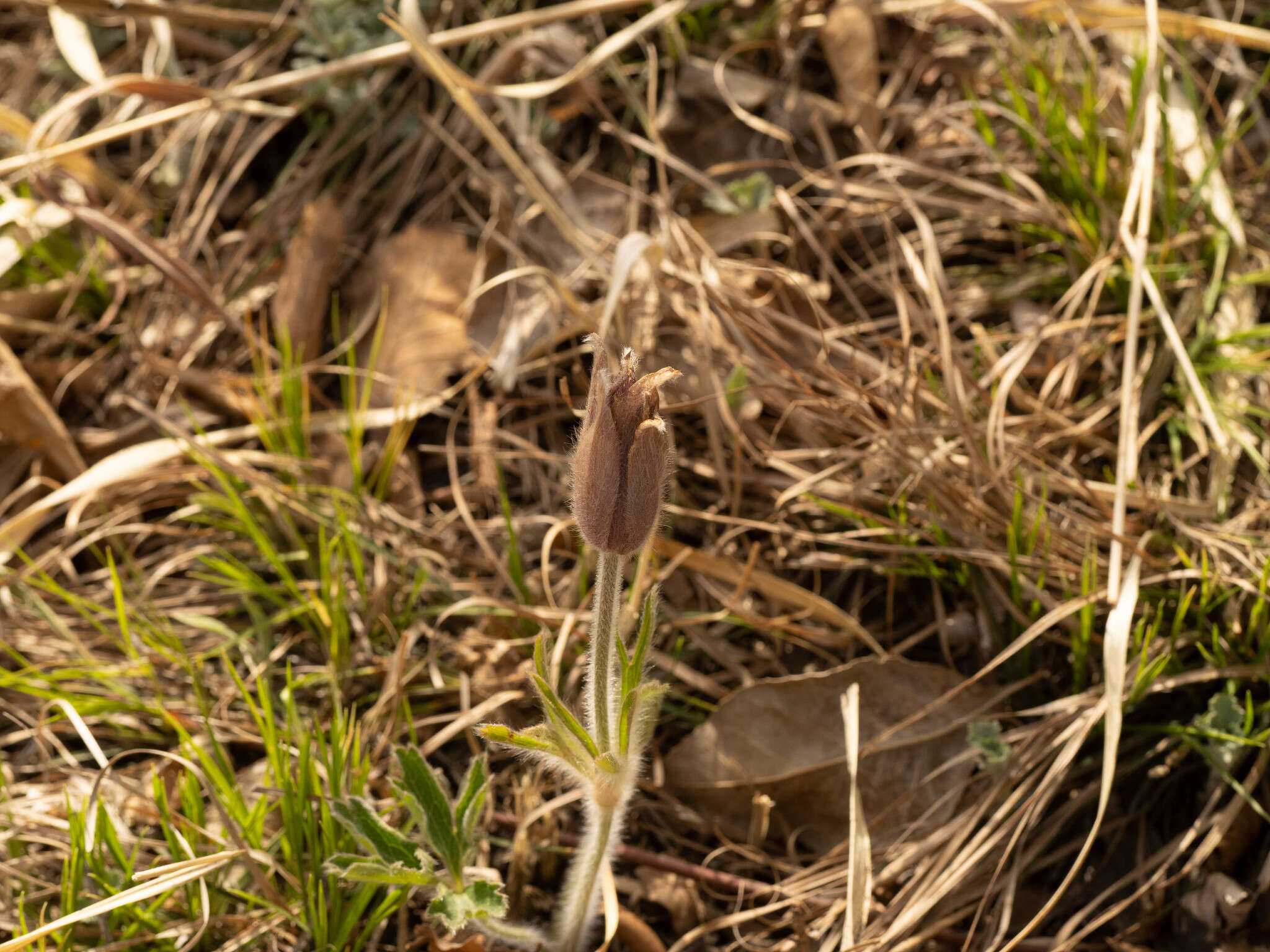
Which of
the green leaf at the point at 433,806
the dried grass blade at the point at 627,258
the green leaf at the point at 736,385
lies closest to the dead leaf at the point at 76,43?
the dried grass blade at the point at 627,258

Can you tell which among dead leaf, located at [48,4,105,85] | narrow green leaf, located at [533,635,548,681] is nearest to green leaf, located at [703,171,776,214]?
narrow green leaf, located at [533,635,548,681]

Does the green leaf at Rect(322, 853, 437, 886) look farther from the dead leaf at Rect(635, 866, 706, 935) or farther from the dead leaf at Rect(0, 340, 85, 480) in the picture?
the dead leaf at Rect(0, 340, 85, 480)

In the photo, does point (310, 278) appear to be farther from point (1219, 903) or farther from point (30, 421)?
point (1219, 903)

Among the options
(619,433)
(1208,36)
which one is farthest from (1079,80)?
(619,433)

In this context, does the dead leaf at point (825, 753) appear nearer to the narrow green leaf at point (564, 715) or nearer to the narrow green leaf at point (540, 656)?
the narrow green leaf at point (564, 715)

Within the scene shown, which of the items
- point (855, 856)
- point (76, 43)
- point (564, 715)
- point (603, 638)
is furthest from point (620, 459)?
point (76, 43)

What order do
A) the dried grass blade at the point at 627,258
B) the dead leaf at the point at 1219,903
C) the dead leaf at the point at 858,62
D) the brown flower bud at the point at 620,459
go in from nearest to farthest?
the brown flower bud at the point at 620,459 → the dead leaf at the point at 1219,903 → the dried grass blade at the point at 627,258 → the dead leaf at the point at 858,62
